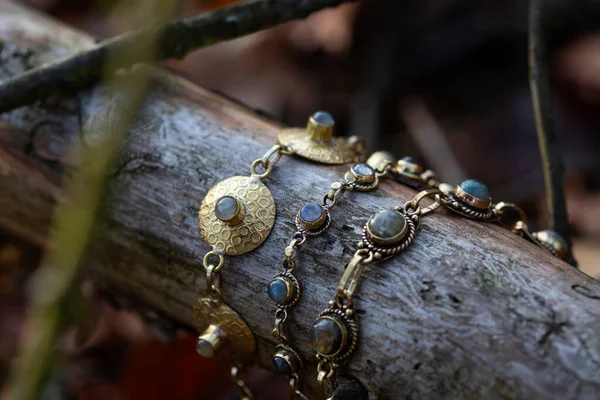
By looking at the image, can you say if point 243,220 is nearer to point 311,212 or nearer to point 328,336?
point 311,212

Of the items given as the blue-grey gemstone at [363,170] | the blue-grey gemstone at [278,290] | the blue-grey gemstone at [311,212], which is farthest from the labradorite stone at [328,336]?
the blue-grey gemstone at [363,170]

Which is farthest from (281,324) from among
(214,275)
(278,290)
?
(214,275)

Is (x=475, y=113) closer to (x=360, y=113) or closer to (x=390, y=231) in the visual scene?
(x=360, y=113)

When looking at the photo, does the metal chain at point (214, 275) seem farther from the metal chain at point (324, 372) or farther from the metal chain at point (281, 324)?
the metal chain at point (324, 372)

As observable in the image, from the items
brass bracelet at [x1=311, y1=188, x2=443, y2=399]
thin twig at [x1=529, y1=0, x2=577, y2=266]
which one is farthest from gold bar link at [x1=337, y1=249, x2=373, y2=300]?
thin twig at [x1=529, y1=0, x2=577, y2=266]

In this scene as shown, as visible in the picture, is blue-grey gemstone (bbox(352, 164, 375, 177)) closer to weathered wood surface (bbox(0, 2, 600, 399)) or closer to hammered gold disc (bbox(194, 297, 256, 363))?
weathered wood surface (bbox(0, 2, 600, 399))
